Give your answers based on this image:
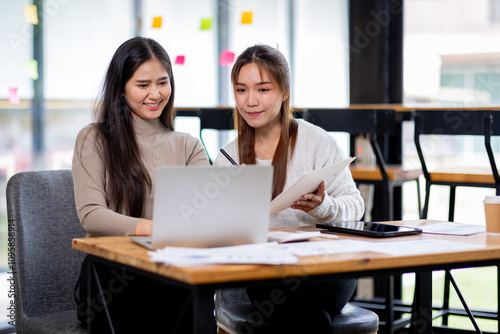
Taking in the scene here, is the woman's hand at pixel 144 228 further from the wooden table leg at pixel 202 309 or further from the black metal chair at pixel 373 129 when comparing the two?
the black metal chair at pixel 373 129

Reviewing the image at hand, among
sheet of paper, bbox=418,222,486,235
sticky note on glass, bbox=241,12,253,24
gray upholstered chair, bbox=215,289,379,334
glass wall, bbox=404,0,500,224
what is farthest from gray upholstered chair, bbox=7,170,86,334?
sticky note on glass, bbox=241,12,253,24

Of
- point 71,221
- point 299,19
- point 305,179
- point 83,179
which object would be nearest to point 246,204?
point 305,179

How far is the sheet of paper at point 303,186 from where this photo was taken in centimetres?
166

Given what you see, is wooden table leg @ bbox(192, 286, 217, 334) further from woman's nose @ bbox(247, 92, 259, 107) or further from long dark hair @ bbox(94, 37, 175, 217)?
woman's nose @ bbox(247, 92, 259, 107)

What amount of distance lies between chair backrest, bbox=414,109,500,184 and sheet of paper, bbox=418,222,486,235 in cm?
126

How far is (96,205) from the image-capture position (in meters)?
1.91

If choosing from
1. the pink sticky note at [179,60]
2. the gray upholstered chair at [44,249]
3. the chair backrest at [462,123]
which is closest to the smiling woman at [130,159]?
the gray upholstered chair at [44,249]

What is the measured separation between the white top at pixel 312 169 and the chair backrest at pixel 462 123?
1.15 meters

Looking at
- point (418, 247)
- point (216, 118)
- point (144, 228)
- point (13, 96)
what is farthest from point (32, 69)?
point (418, 247)

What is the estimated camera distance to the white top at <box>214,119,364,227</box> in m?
2.06

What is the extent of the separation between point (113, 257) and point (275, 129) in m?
0.95

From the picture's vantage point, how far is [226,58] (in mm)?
5434

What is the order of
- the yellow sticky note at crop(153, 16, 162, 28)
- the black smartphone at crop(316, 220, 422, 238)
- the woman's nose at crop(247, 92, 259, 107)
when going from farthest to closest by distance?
1. the yellow sticky note at crop(153, 16, 162, 28)
2. the woman's nose at crop(247, 92, 259, 107)
3. the black smartphone at crop(316, 220, 422, 238)

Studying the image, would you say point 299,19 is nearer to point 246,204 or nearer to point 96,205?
point 96,205
